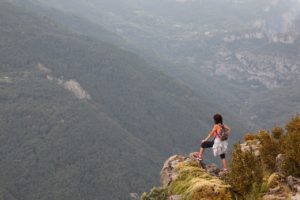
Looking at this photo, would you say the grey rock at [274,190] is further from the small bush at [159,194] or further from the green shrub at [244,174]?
the small bush at [159,194]

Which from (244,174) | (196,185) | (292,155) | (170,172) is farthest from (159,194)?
(292,155)

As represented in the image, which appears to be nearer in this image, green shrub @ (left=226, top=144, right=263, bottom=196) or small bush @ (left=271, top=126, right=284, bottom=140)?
green shrub @ (left=226, top=144, right=263, bottom=196)

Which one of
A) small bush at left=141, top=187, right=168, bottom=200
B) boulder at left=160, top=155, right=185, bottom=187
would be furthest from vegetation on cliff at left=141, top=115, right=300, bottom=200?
boulder at left=160, top=155, right=185, bottom=187

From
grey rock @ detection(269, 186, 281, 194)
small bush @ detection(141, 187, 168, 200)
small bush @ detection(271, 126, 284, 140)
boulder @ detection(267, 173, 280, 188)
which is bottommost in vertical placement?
small bush @ detection(141, 187, 168, 200)

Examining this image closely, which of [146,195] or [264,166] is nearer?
[264,166]

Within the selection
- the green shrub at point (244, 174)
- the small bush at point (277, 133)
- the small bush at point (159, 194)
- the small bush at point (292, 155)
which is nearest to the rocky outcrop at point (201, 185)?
the small bush at point (159, 194)

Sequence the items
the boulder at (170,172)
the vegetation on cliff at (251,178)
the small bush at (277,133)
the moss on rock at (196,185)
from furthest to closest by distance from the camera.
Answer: the small bush at (277,133) → the boulder at (170,172) → the vegetation on cliff at (251,178) → the moss on rock at (196,185)

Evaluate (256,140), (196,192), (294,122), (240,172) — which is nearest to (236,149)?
(240,172)

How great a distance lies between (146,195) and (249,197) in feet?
26.4

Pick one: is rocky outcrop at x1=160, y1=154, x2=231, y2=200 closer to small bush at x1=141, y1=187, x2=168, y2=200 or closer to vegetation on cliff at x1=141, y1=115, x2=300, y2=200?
vegetation on cliff at x1=141, y1=115, x2=300, y2=200

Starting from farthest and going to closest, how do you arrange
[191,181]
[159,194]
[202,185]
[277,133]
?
[277,133] → [159,194] → [191,181] → [202,185]

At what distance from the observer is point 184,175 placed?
93.0ft

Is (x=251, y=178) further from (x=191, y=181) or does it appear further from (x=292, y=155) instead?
(x=191, y=181)

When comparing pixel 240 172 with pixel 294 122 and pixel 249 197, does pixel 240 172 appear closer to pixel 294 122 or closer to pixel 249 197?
pixel 249 197
